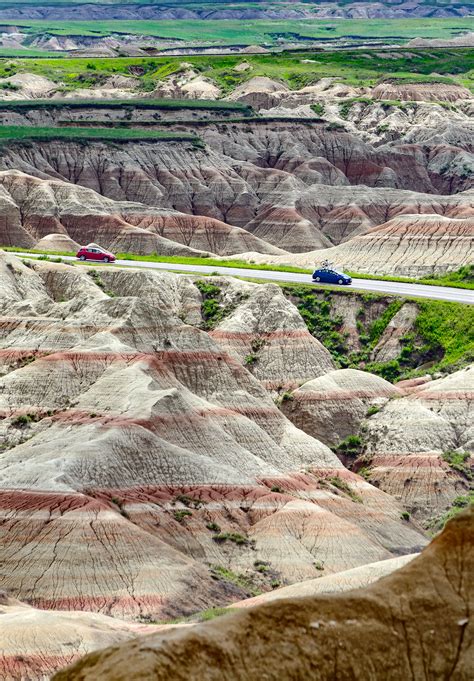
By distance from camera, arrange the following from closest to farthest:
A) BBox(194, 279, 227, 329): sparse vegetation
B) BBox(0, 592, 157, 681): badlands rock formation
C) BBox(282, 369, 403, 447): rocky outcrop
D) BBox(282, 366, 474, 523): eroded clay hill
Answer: BBox(0, 592, 157, 681): badlands rock formation < BBox(282, 366, 474, 523): eroded clay hill < BBox(282, 369, 403, 447): rocky outcrop < BBox(194, 279, 227, 329): sparse vegetation

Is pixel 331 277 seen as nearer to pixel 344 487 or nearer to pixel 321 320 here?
pixel 321 320

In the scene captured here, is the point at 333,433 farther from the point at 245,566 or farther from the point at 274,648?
the point at 274,648

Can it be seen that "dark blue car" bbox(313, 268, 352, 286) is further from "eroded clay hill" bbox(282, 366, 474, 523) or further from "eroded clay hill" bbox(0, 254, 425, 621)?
"eroded clay hill" bbox(282, 366, 474, 523)

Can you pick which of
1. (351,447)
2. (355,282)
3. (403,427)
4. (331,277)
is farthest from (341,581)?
(355,282)

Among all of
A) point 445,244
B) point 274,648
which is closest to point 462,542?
point 274,648

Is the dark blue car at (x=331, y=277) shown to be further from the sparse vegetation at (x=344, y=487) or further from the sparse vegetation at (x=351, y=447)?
the sparse vegetation at (x=344, y=487)

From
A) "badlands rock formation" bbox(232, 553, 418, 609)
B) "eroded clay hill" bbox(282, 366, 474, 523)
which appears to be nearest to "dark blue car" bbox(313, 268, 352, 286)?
"eroded clay hill" bbox(282, 366, 474, 523)

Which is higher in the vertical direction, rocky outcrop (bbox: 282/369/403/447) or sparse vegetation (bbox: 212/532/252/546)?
sparse vegetation (bbox: 212/532/252/546)
